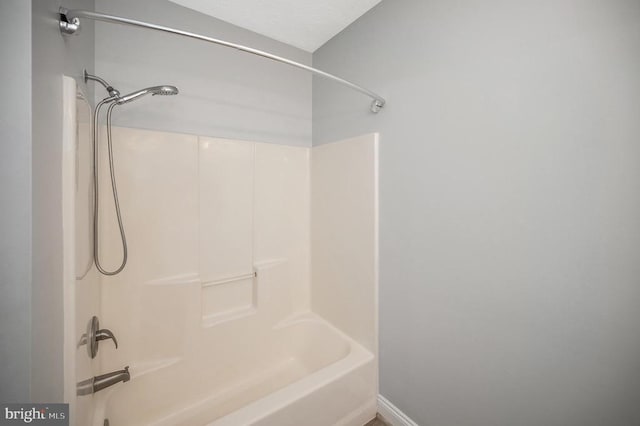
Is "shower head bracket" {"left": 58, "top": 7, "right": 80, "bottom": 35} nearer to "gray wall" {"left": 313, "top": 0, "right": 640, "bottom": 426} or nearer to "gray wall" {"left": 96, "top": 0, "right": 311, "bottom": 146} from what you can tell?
"gray wall" {"left": 96, "top": 0, "right": 311, "bottom": 146}

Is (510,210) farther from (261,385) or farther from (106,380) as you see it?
(106,380)

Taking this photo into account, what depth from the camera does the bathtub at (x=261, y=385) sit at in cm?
108

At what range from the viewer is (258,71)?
5.49ft

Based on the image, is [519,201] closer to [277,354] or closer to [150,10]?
[277,354]

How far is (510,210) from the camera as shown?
89cm

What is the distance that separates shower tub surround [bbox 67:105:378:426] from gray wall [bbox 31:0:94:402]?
0.60 m

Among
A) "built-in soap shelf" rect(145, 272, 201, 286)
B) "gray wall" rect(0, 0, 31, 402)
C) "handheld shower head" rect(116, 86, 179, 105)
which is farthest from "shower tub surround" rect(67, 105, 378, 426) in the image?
"gray wall" rect(0, 0, 31, 402)

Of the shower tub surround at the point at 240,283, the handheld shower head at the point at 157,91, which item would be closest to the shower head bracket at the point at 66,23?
the handheld shower head at the point at 157,91

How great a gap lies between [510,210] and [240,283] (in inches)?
62.6

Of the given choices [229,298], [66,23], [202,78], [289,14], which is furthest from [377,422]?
[289,14]

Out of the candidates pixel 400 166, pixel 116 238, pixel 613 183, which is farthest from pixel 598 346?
pixel 116 238

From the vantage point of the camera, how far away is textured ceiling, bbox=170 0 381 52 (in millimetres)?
1378

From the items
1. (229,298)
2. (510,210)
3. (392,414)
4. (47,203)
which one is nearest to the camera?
(47,203)

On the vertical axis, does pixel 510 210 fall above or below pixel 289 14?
below
